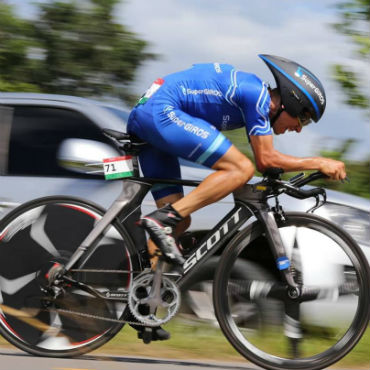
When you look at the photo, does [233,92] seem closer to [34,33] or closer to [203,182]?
[203,182]

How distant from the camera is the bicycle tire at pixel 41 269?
500cm

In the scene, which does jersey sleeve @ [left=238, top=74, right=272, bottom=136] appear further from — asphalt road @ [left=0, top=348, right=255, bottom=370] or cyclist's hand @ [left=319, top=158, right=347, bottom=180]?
asphalt road @ [left=0, top=348, right=255, bottom=370]

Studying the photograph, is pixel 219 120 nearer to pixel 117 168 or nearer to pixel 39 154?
pixel 117 168

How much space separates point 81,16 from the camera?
1307 cm

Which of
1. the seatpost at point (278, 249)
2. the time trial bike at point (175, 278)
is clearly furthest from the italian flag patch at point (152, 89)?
the seatpost at point (278, 249)

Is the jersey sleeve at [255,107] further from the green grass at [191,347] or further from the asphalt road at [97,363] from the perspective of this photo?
the green grass at [191,347]

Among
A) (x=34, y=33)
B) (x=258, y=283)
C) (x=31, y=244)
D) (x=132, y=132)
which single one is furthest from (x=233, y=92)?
(x=34, y=33)

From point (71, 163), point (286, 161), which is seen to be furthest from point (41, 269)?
point (286, 161)

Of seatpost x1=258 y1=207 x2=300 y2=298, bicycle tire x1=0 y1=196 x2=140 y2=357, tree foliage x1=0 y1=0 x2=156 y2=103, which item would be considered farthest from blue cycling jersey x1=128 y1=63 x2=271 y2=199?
tree foliage x1=0 y1=0 x2=156 y2=103

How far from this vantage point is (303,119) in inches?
189

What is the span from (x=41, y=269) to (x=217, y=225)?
1047 mm

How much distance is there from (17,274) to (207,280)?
4.11 ft

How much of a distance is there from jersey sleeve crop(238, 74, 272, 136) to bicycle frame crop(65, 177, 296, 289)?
0.39m

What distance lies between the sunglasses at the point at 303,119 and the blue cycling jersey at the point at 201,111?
0.72 feet
